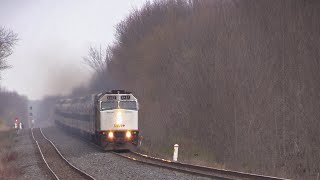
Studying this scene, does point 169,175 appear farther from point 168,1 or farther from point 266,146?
point 168,1

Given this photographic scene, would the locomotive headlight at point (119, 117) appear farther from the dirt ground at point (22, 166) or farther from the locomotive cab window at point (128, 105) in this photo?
the dirt ground at point (22, 166)

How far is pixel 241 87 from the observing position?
106ft

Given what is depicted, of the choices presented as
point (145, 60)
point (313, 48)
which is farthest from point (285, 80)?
point (145, 60)

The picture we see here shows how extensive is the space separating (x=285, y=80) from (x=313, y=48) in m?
2.28

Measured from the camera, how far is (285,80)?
92.3ft

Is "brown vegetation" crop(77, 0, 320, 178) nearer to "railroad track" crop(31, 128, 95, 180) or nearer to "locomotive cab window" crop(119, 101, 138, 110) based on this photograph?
"locomotive cab window" crop(119, 101, 138, 110)

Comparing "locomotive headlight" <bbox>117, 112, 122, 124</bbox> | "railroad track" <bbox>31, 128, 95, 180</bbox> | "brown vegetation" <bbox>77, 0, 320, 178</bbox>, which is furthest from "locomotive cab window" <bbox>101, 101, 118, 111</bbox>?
"brown vegetation" <bbox>77, 0, 320, 178</bbox>

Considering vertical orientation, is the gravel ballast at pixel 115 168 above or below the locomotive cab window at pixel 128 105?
below

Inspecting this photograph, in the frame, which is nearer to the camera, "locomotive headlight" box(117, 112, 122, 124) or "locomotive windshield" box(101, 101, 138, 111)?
"locomotive headlight" box(117, 112, 122, 124)

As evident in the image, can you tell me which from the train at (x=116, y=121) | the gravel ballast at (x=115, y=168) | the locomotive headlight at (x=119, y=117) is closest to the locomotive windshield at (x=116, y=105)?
the train at (x=116, y=121)

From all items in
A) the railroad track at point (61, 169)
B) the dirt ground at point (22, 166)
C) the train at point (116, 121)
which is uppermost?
the train at point (116, 121)

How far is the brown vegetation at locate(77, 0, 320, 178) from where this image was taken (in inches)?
1001

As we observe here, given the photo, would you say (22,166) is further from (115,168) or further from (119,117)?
(119,117)

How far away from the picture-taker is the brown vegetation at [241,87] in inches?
1001
